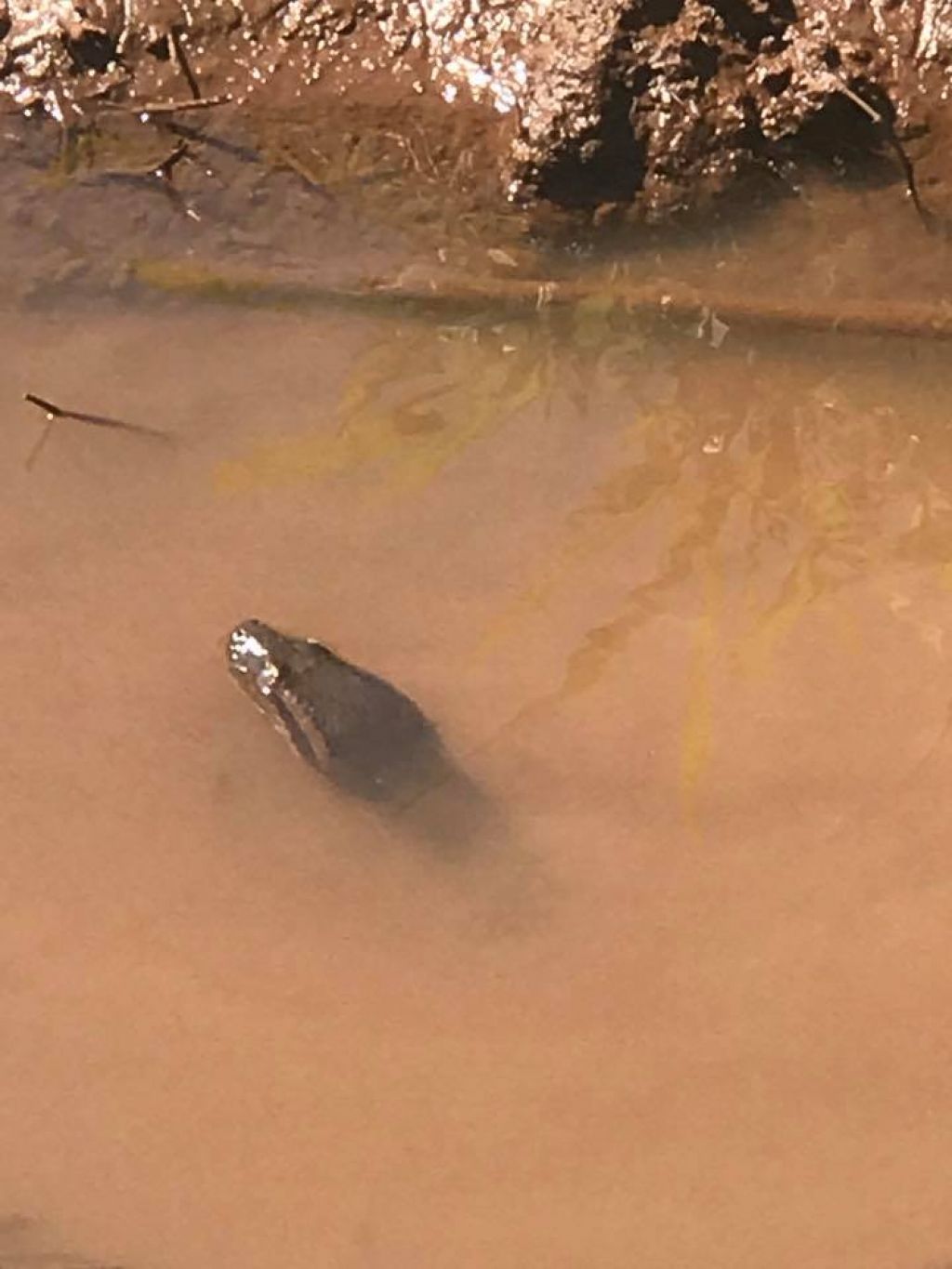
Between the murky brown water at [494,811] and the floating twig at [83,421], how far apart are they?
0.06 feet

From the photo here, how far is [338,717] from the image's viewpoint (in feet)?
8.11

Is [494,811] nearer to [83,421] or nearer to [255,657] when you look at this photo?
[255,657]

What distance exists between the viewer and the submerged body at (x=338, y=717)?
2469 millimetres

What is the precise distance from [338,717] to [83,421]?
756 millimetres

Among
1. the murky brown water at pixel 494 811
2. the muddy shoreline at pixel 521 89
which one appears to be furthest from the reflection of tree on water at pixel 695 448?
the muddy shoreline at pixel 521 89

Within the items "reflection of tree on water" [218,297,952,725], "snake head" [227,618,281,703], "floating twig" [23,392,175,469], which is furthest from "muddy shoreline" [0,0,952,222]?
"snake head" [227,618,281,703]

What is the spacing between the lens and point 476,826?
8.09ft

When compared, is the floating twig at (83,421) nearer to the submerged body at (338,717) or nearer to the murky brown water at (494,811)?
the murky brown water at (494,811)

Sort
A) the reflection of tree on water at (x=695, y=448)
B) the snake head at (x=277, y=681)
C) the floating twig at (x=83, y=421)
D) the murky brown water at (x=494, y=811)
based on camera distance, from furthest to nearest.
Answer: the floating twig at (x=83, y=421) < the reflection of tree on water at (x=695, y=448) < the snake head at (x=277, y=681) < the murky brown water at (x=494, y=811)

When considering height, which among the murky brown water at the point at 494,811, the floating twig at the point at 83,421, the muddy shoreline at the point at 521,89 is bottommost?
the murky brown water at the point at 494,811

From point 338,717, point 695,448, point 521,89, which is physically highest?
point 521,89

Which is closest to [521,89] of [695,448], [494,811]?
[695,448]

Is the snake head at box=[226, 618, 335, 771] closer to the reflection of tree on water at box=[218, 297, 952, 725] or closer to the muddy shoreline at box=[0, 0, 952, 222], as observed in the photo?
the reflection of tree on water at box=[218, 297, 952, 725]

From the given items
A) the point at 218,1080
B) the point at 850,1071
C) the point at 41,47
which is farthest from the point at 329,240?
the point at 850,1071
